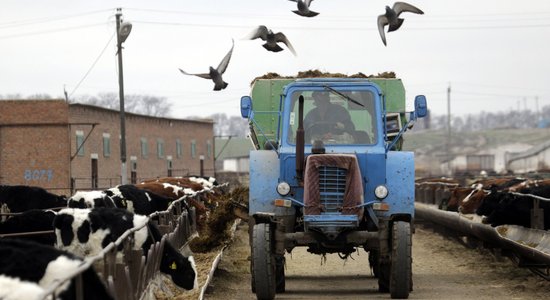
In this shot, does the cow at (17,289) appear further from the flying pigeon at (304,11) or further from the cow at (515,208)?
the cow at (515,208)

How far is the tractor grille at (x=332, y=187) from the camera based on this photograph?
14781mm

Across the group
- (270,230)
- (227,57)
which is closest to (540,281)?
(270,230)

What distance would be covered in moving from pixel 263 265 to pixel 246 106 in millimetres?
2468

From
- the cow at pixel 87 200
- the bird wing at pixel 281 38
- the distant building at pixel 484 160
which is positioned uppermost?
the bird wing at pixel 281 38

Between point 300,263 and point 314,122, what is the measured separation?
5836 millimetres

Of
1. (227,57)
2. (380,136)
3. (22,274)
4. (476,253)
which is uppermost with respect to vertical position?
(227,57)

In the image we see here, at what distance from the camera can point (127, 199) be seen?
2345 centimetres

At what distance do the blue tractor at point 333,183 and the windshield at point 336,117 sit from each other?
2 cm

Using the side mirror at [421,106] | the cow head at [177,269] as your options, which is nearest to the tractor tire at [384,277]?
the side mirror at [421,106]

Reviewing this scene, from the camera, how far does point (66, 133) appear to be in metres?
49.5

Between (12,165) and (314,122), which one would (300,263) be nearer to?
(314,122)

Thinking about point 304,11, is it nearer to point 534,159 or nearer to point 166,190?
point 166,190

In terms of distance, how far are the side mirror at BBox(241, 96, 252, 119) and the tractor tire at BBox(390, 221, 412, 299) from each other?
2.83 metres

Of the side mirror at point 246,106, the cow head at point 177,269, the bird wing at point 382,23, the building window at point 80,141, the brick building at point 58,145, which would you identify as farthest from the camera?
the building window at point 80,141
